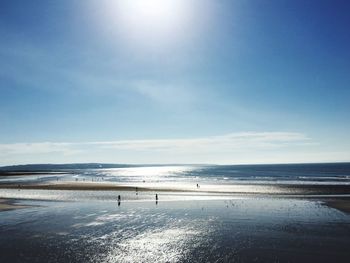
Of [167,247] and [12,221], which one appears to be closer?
[167,247]

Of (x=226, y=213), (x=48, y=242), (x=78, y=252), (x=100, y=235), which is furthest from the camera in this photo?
(x=226, y=213)

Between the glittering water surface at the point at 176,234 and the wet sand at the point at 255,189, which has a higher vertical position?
the wet sand at the point at 255,189

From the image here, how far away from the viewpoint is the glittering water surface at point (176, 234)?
21.8 m

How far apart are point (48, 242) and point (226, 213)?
20319 millimetres

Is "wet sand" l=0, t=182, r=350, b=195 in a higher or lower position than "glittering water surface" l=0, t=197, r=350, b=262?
higher

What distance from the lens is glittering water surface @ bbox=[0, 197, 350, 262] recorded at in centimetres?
2181

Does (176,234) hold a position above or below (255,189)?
below

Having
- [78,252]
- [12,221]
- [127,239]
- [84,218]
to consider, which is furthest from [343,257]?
[12,221]

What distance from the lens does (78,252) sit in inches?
893

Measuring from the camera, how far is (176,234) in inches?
1106

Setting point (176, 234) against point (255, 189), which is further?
point (255, 189)

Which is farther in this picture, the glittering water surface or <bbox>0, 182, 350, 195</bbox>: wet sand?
<bbox>0, 182, 350, 195</bbox>: wet sand

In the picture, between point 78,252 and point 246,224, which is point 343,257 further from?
point 78,252

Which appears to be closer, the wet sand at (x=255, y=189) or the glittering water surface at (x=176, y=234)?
the glittering water surface at (x=176, y=234)
